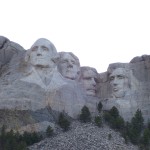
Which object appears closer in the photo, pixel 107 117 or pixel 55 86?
pixel 107 117

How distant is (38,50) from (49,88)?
1.35 meters

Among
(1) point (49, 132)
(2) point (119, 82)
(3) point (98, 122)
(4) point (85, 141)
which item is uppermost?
(2) point (119, 82)

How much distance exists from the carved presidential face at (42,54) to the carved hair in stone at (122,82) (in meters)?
2.23

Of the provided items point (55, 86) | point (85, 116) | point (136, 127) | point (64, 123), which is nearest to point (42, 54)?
point (55, 86)

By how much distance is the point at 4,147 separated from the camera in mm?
A: 28688

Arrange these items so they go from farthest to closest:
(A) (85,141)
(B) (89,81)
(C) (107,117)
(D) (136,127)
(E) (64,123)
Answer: (B) (89,81)
(C) (107,117)
(D) (136,127)
(E) (64,123)
(A) (85,141)

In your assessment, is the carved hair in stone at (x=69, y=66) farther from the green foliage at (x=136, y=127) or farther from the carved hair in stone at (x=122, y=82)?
the green foliage at (x=136, y=127)

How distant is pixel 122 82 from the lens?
33000 millimetres

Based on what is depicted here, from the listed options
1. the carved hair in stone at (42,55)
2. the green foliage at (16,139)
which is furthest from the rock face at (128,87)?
the green foliage at (16,139)

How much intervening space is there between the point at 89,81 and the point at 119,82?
1003mm

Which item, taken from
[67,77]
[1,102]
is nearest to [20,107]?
[1,102]

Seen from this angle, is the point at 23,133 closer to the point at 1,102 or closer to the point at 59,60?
the point at 1,102

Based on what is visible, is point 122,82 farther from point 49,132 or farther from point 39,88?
point 49,132

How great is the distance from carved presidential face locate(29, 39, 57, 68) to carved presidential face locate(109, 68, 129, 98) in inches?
86.7
